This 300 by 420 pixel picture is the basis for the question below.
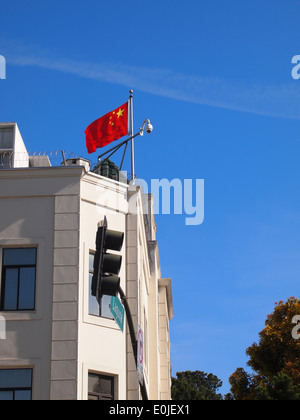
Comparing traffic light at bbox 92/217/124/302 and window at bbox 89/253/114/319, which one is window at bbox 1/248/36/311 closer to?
window at bbox 89/253/114/319

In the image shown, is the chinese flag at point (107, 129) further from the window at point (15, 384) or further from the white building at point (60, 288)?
the window at point (15, 384)

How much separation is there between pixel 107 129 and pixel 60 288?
8111 mm

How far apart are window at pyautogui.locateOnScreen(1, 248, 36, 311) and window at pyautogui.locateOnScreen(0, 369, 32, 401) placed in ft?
5.63

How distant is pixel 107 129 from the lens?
2470 centimetres

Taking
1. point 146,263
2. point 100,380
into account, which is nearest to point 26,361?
point 100,380

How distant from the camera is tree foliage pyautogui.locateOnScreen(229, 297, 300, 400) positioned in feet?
112

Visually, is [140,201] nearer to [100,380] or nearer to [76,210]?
[76,210]

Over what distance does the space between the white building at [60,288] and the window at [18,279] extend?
0.09 ft

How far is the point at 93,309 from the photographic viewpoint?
62.0ft

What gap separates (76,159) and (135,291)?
5214mm

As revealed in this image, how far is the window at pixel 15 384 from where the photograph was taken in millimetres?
17562

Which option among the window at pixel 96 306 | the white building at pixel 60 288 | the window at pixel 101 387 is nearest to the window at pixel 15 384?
the white building at pixel 60 288

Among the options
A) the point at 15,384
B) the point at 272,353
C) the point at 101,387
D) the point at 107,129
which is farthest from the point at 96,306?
the point at 272,353

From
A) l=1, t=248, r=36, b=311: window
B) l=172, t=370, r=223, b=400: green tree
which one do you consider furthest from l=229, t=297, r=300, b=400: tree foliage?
l=172, t=370, r=223, b=400: green tree
